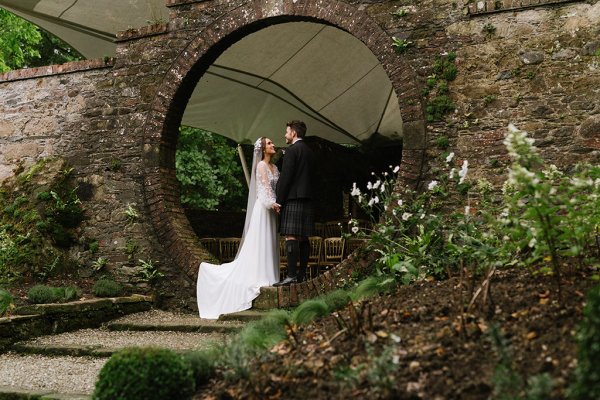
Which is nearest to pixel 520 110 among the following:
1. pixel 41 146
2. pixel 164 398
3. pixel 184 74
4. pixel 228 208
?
pixel 184 74

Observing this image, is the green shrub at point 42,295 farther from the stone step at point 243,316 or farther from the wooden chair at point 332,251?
the wooden chair at point 332,251

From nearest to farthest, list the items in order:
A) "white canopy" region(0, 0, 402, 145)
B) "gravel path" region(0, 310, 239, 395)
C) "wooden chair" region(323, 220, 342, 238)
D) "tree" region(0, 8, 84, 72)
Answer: "gravel path" region(0, 310, 239, 395)
"white canopy" region(0, 0, 402, 145)
"wooden chair" region(323, 220, 342, 238)
"tree" region(0, 8, 84, 72)

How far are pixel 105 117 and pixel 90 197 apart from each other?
3.48ft

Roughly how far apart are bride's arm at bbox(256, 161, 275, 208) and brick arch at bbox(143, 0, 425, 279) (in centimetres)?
108

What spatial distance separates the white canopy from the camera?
955 centimetres

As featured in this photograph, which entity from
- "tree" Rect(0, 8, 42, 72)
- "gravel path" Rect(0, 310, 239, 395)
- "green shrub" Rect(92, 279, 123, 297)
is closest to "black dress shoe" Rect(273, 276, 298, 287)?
"gravel path" Rect(0, 310, 239, 395)

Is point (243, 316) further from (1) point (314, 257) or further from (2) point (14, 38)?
(2) point (14, 38)

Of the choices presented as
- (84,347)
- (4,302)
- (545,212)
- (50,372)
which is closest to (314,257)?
(84,347)

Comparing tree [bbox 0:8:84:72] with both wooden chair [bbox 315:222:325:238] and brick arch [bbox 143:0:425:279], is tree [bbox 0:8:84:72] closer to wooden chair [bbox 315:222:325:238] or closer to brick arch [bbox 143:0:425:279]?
wooden chair [bbox 315:222:325:238]

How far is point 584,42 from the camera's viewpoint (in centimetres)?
654

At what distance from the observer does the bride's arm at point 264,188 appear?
7.68 meters

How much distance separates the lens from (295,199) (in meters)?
7.43

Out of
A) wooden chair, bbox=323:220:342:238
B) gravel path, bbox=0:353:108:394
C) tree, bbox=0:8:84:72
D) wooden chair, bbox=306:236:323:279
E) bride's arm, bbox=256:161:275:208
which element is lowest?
gravel path, bbox=0:353:108:394

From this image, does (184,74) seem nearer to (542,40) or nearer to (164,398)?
(542,40)
